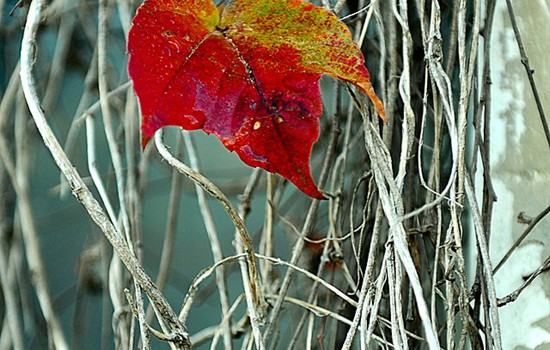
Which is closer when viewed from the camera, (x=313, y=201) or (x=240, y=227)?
(x=240, y=227)

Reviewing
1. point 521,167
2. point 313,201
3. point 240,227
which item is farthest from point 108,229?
point 521,167

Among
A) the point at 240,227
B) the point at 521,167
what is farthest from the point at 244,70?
the point at 521,167

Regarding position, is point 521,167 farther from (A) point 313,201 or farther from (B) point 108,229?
(B) point 108,229

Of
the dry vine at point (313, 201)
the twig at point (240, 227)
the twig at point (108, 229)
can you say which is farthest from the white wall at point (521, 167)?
the twig at point (108, 229)

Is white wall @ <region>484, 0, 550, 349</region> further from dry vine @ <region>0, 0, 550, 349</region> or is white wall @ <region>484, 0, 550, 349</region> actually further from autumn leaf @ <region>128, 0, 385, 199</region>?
autumn leaf @ <region>128, 0, 385, 199</region>

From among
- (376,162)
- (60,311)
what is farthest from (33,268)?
(376,162)

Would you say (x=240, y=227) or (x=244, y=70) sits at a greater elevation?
(x=244, y=70)

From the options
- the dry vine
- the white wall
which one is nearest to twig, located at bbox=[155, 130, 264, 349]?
the dry vine

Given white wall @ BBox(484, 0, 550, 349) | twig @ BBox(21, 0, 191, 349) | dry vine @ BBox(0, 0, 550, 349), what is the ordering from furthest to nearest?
white wall @ BBox(484, 0, 550, 349) < dry vine @ BBox(0, 0, 550, 349) < twig @ BBox(21, 0, 191, 349)

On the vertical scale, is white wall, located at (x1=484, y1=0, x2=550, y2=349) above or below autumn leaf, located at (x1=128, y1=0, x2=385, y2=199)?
below
